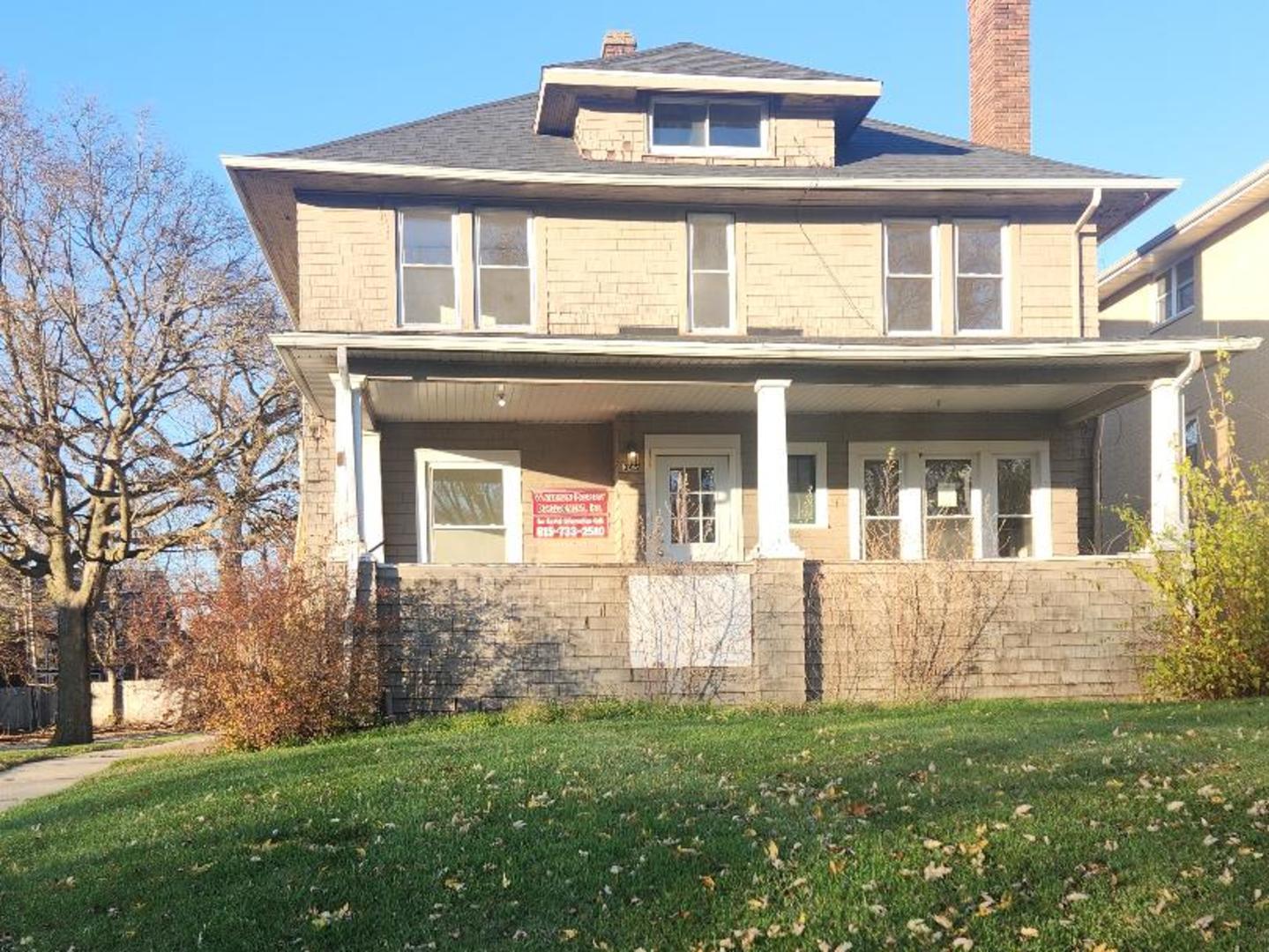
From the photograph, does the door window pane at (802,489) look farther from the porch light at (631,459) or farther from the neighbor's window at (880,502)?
the porch light at (631,459)

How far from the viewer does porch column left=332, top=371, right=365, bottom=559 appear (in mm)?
12203

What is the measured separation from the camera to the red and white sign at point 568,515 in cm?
1547

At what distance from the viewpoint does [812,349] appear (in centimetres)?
1284

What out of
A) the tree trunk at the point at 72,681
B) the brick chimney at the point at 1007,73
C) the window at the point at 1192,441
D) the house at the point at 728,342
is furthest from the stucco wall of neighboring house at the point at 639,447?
the tree trunk at the point at 72,681

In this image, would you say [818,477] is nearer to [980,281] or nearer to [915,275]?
[915,275]

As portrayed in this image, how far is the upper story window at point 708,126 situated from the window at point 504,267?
2.15 metres

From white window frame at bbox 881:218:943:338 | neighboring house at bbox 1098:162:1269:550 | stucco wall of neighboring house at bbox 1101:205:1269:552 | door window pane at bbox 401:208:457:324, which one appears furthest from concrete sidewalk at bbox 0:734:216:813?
stucco wall of neighboring house at bbox 1101:205:1269:552

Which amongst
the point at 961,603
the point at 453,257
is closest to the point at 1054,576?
the point at 961,603

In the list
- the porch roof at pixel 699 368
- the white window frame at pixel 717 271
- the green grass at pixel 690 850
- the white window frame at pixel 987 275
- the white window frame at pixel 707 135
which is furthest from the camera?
the white window frame at pixel 707 135

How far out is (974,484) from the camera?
1593cm

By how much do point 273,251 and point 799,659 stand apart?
9.29 m

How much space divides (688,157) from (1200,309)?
333 inches

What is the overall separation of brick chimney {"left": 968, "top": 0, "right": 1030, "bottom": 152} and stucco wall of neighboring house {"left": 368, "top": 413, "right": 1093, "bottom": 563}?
4.83 m

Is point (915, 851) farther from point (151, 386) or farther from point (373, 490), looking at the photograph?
point (151, 386)
